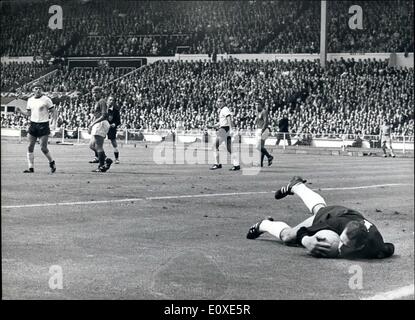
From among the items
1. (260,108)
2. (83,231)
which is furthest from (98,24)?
(83,231)

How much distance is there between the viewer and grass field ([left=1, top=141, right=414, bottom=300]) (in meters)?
3.79

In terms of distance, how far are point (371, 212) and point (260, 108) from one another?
4340mm

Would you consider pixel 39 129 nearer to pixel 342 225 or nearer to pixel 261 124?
pixel 261 124

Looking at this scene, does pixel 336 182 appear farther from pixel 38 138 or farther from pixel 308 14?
pixel 38 138

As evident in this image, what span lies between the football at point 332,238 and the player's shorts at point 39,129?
3.47ft

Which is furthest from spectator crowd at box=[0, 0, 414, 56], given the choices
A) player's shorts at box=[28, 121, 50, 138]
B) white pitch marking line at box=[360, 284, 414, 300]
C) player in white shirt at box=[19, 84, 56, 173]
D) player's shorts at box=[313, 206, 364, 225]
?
white pitch marking line at box=[360, 284, 414, 300]

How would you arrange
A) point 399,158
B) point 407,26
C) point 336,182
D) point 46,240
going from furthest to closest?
point 399,158 → point 336,182 → point 407,26 → point 46,240

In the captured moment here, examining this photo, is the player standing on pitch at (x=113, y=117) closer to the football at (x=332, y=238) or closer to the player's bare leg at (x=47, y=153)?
the player's bare leg at (x=47, y=153)

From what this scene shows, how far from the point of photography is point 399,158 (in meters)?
19.0

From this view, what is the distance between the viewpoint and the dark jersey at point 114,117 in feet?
9.79

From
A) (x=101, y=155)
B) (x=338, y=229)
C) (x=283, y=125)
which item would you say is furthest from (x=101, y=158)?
(x=338, y=229)

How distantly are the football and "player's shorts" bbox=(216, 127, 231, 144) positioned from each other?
2.06 ft

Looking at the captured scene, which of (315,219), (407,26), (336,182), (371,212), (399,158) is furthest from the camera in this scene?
(399,158)

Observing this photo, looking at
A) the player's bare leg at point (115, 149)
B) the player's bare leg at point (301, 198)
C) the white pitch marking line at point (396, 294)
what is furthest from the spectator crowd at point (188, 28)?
the white pitch marking line at point (396, 294)
